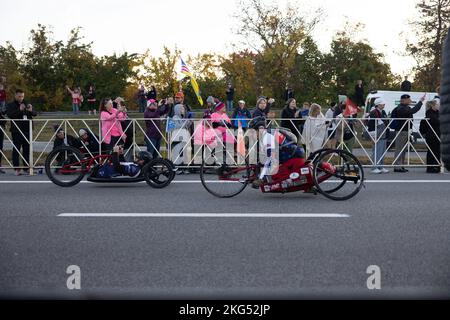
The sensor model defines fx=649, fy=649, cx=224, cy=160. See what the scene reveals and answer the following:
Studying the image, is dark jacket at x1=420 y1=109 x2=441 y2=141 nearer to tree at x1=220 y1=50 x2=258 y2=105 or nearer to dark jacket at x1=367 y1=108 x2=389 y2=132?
dark jacket at x1=367 y1=108 x2=389 y2=132

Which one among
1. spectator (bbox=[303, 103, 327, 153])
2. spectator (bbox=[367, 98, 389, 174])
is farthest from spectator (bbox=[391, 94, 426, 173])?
spectator (bbox=[303, 103, 327, 153])

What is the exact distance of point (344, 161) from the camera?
33.4 feet

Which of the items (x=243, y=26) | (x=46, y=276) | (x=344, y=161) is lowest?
(x=46, y=276)

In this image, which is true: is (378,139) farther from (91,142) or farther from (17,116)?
(17,116)

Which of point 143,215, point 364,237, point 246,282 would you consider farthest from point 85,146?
point 246,282

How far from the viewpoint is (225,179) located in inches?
417

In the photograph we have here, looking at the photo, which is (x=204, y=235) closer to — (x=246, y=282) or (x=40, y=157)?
(x=246, y=282)

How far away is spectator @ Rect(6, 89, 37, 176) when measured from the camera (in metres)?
15.2

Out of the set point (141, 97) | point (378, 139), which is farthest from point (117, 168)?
point (141, 97)

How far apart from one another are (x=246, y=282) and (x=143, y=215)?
3.73 m

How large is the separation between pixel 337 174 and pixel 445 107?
270 inches

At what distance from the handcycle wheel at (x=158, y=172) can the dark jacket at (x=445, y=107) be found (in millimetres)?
8943
